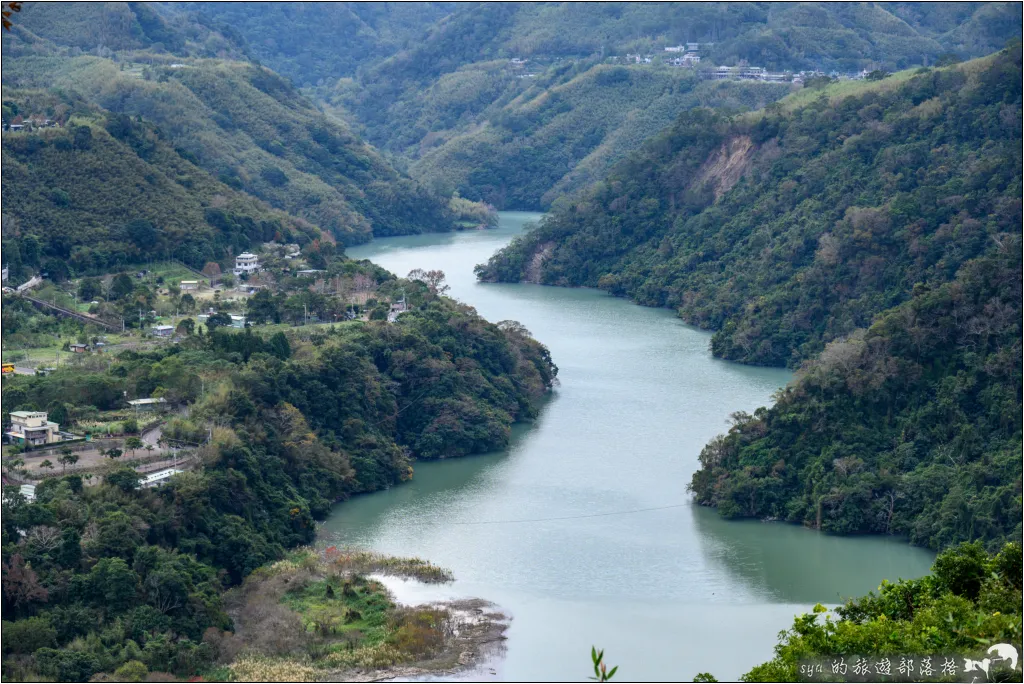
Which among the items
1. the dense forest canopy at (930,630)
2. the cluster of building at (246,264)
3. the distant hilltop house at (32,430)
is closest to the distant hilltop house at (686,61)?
the cluster of building at (246,264)

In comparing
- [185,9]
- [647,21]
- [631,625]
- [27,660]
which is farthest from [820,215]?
[185,9]

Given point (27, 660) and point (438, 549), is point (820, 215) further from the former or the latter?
point (27, 660)

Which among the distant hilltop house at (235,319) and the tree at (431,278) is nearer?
the distant hilltop house at (235,319)

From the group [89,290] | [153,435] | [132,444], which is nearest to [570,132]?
[89,290]

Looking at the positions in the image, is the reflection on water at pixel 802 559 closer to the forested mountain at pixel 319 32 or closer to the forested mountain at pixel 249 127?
the forested mountain at pixel 249 127

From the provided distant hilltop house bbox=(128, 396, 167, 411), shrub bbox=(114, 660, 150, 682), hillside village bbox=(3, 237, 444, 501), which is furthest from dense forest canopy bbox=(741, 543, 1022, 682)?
distant hilltop house bbox=(128, 396, 167, 411)

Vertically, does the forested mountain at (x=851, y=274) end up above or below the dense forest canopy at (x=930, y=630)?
above
